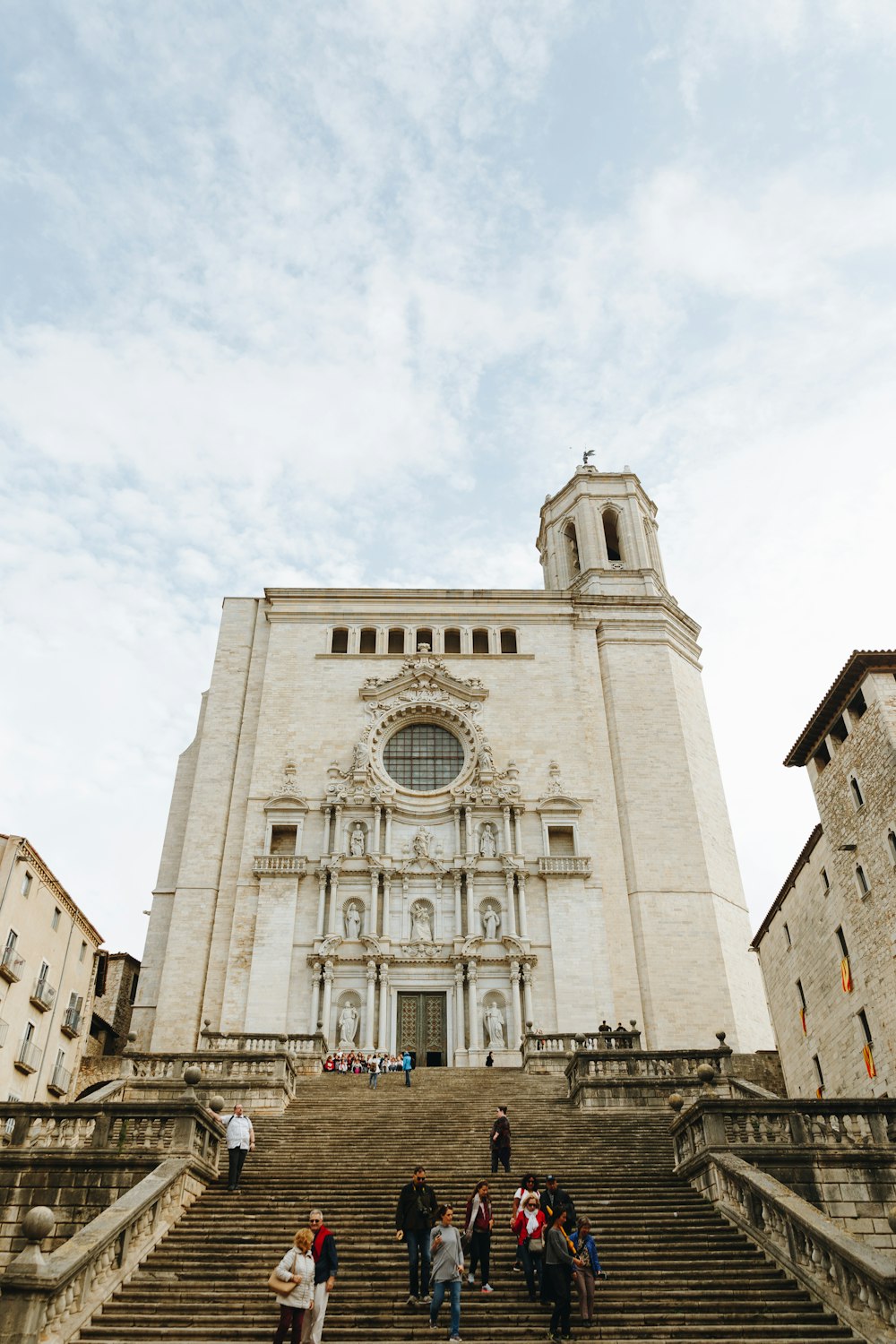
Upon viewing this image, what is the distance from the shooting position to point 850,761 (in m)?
22.5

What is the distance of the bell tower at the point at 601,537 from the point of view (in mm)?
37844

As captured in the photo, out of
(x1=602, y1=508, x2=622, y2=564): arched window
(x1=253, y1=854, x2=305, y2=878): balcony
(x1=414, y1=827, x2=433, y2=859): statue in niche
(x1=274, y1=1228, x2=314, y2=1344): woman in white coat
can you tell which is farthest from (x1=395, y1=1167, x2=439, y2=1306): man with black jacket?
(x1=602, y1=508, x2=622, y2=564): arched window

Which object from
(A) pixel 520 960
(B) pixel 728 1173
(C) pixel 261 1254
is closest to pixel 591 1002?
(A) pixel 520 960

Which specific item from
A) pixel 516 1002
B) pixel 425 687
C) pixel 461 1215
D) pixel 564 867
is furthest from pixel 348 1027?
pixel 461 1215

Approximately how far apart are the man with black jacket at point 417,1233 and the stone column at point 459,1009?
17.4m

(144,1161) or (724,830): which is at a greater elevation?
(724,830)

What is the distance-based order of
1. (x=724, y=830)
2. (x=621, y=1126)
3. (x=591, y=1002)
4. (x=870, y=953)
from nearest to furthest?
1. (x=621, y=1126)
2. (x=870, y=953)
3. (x=591, y=1002)
4. (x=724, y=830)

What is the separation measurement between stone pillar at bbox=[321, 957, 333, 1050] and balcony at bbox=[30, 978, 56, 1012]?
721 centimetres

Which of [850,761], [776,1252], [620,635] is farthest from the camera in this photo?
[620,635]

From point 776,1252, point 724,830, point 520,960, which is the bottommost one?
point 776,1252

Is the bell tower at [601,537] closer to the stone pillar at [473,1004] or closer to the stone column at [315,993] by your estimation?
the stone pillar at [473,1004]

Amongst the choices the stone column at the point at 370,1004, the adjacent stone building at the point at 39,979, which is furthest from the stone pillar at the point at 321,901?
the adjacent stone building at the point at 39,979

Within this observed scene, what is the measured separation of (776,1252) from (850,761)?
13875 mm

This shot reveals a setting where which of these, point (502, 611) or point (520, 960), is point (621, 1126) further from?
point (502, 611)
